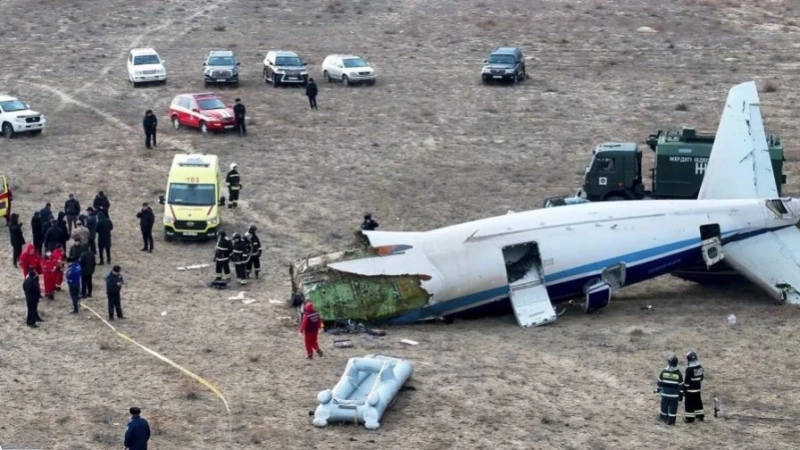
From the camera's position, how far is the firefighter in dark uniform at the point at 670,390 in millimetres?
25828

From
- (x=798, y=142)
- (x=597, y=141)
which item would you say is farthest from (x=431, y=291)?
(x=798, y=142)

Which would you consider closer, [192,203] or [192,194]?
[192,203]

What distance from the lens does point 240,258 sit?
36.1 metres

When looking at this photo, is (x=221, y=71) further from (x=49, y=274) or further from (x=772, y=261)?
(x=772, y=261)

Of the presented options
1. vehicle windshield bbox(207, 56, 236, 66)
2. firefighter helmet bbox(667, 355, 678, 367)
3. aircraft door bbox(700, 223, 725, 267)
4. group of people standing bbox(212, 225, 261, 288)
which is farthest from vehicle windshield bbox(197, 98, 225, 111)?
firefighter helmet bbox(667, 355, 678, 367)

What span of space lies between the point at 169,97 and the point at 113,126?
5183mm

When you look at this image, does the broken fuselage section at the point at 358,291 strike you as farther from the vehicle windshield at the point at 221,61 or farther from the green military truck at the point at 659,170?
the vehicle windshield at the point at 221,61

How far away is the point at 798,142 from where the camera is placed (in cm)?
5194

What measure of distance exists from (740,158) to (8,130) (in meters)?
28.6

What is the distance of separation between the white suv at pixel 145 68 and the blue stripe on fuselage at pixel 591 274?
103ft

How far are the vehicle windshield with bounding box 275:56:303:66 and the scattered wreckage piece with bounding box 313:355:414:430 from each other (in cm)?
3392

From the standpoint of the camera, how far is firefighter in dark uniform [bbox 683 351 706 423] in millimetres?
26109

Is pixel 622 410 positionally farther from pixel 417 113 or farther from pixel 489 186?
pixel 417 113

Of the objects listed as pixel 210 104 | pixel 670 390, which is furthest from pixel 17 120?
pixel 670 390
